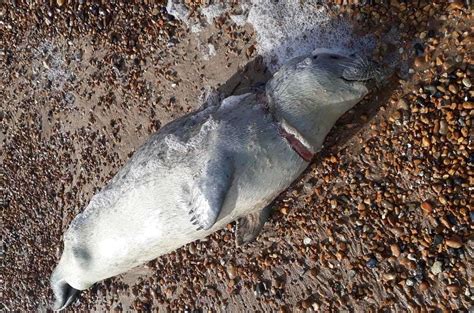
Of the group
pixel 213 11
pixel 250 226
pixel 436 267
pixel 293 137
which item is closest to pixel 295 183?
pixel 250 226

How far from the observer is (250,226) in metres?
5.87

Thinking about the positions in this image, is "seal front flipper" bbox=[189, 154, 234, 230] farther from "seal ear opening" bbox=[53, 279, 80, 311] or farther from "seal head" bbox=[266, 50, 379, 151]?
"seal ear opening" bbox=[53, 279, 80, 311]

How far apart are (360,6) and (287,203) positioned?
2449 mm

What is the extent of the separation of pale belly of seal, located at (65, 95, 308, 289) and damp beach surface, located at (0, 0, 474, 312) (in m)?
0.93

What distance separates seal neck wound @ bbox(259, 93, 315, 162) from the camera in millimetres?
4973

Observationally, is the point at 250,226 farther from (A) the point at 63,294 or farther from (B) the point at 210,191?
(A) the point at 63,294

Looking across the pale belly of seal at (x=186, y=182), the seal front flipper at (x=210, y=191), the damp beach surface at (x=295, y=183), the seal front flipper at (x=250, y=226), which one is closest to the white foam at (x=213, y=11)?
the damp beach surface at (x=295, y=183)

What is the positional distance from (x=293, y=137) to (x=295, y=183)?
1.07 m

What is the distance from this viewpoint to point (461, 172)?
5.13 m

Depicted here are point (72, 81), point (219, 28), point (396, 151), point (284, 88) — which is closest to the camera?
point (284, 88)

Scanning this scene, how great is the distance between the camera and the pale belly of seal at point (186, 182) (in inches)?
192

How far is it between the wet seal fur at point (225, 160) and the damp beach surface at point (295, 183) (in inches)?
27.9

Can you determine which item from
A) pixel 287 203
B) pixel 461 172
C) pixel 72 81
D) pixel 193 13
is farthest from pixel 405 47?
pixel 72 81

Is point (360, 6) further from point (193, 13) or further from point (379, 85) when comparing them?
point (193, 13)
